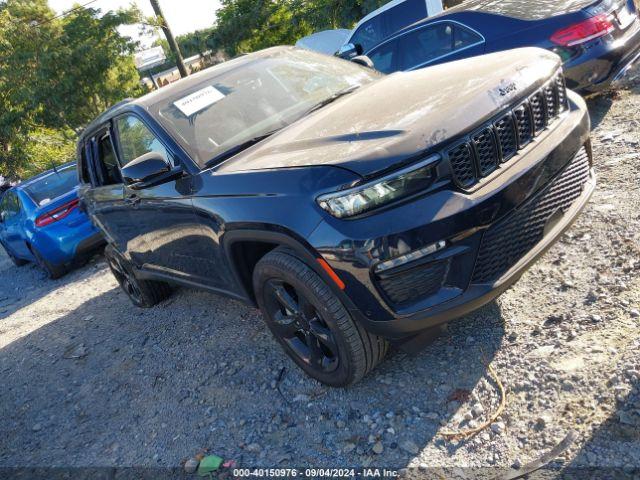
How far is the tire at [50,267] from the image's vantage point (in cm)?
761

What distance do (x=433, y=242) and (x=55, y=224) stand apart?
21.4 ft

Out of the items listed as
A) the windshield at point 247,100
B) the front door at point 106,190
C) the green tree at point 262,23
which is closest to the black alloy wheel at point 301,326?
the windshield at point 247,100

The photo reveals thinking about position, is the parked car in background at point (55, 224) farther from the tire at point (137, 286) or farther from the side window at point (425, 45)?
the side window at point (425, 45)

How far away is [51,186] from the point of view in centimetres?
779

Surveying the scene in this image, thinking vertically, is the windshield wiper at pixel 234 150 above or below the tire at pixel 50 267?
above

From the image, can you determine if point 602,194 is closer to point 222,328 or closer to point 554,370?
point 554,370

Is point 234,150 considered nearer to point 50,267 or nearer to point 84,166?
point 84,166

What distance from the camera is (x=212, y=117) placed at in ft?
11.1

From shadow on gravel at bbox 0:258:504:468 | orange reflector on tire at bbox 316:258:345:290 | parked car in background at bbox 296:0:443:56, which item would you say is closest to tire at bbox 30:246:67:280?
shadow on gravel at bbox 0:258:504:468

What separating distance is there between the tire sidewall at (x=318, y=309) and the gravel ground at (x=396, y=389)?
15cm

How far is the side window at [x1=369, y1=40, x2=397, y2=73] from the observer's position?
680 centimetres

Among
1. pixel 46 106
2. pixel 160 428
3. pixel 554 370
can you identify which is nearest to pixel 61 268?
pixel 160 428

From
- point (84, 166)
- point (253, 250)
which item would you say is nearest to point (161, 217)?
point (253, 250)

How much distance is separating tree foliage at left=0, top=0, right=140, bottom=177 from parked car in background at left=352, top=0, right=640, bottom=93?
1163 cm
